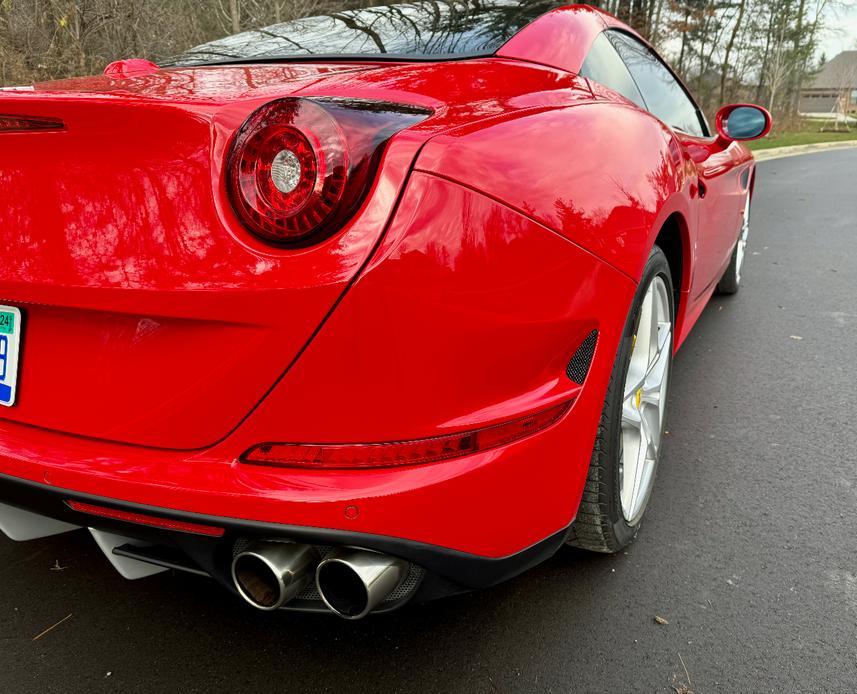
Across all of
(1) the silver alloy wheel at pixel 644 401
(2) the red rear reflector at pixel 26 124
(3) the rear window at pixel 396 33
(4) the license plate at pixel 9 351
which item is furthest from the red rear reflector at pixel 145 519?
(3) the rear window at pixel 396 33

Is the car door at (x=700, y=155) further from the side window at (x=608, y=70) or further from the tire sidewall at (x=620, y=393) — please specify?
the tire sidewall at (x=620, y=393)

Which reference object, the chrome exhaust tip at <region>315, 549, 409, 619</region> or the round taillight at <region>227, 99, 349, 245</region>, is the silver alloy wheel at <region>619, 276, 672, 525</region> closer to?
the chrome exhaust tip at <region>315, 549, 409, 619</region>

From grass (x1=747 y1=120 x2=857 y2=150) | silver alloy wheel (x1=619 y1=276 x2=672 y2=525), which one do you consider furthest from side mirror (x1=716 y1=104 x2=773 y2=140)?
grass (x1=747 y1=120 x2=857 y2=150)

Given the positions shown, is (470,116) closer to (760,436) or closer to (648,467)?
(648,467)

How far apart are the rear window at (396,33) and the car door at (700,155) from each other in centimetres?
53

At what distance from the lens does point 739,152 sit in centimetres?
388

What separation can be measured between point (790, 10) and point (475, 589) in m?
40.7

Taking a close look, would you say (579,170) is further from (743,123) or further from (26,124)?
(743,123)

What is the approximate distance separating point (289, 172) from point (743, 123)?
2852 mm

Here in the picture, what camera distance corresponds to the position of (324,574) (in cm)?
127

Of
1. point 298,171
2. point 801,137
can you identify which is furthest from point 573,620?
point 801,137

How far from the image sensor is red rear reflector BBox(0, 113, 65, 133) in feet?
4.07

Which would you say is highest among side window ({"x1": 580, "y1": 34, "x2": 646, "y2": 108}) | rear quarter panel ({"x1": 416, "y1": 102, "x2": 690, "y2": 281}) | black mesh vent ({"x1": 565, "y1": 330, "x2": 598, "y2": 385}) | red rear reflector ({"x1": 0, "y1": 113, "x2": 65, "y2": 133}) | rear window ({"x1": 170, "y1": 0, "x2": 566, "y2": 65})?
rear window ({"x1": 170, "y1": 0, "x2": 566, "y2": 65})

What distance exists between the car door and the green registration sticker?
2.04m
